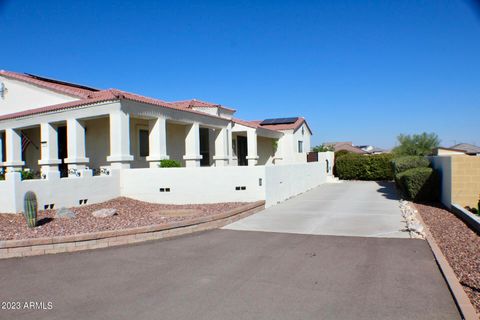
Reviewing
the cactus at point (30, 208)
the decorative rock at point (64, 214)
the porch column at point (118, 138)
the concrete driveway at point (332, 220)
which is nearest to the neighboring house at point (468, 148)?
the concrete driveway at point (332, 220)

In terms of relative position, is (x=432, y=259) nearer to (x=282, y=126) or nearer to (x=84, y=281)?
(x=84, y=281)

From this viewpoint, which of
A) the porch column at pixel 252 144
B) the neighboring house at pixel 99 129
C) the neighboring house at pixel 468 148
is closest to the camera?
the neighboring house at pixel 99 129

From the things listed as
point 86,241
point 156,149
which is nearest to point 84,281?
point 86,241

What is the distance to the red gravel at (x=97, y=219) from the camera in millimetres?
8045

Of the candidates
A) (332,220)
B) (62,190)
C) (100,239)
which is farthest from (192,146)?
(100,239)

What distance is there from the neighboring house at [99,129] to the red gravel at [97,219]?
1.66 m

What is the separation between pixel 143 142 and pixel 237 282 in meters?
13.0

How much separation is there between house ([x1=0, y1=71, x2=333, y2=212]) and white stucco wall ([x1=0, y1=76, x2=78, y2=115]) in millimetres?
50

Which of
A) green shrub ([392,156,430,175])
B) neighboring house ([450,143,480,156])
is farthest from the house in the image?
neighboring house ([450,143,480,156])

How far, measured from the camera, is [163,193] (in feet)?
41.7

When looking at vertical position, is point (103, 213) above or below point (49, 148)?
below

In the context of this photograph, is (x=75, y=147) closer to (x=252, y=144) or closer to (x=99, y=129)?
(x=99, y=129)

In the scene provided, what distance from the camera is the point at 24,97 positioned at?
58.9 feet

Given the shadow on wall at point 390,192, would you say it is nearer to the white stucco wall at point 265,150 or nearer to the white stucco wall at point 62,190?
the white stucco wall at point 265,150
